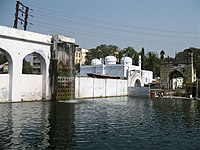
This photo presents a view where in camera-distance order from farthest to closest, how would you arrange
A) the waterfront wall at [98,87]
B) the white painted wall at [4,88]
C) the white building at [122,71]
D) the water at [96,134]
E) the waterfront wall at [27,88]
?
the white building at [122,71]
the waterfront wall at [98,87]
the waterfront wall at [27,88]
the white painted wall at [4,88]
the water at [96,134]

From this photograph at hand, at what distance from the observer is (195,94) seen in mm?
46625

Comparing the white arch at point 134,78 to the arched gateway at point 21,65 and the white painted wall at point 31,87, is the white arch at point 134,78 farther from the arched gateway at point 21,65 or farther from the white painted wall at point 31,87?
the white painted wall at point 31,87

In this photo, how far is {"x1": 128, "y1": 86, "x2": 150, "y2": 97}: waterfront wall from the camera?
4716 centimetres

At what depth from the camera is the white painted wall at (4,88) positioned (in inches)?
1046

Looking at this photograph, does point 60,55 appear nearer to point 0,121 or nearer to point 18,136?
point 0,121

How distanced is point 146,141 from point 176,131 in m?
2.94

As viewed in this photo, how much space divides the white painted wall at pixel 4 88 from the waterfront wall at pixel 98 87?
10758 mm

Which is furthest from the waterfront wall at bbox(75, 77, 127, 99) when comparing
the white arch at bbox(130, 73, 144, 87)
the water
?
the water

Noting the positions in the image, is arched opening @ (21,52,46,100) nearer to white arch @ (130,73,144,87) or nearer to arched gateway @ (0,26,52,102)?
arched gateway @ (0,26,52,102)

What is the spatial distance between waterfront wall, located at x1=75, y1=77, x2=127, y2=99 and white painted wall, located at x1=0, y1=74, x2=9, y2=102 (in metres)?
10.8

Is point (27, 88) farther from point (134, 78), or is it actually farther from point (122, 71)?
point (134, 78)

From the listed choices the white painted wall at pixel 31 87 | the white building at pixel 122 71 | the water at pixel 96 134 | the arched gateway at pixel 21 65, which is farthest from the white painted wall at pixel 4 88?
the white building at pixel 122 71

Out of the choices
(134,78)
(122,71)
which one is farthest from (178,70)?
(122,71)

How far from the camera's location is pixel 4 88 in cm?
2680
